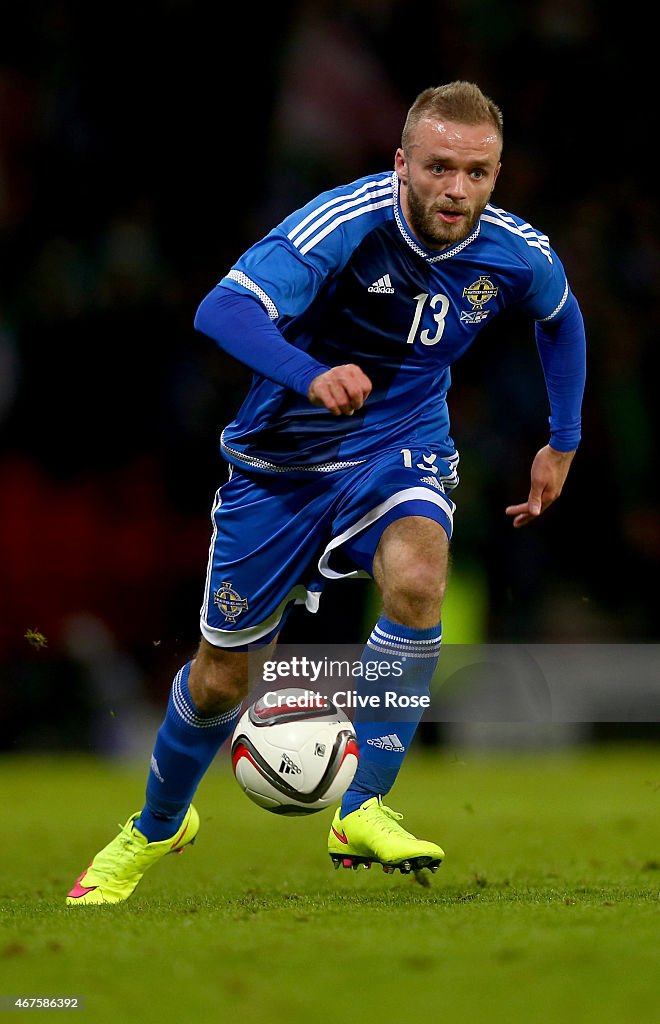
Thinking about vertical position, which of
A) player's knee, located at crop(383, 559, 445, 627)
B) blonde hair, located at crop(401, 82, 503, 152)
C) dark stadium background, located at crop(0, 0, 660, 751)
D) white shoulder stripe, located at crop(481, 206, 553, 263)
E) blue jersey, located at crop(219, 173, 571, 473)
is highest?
blonde hair, located at crop(401, 82, 503, 152)

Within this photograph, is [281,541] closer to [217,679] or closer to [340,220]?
[217,679]

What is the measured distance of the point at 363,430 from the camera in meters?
4.68

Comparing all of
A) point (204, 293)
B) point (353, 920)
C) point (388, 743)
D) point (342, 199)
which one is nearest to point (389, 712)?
point (388, 743)

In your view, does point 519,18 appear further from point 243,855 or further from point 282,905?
point 282,905

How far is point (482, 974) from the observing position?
3025 mm

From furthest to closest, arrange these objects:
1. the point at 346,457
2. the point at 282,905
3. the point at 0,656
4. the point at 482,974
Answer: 1. the point at 0,656
2. the point at 346,457
3. the point at 282,905
4. the point at 482,974

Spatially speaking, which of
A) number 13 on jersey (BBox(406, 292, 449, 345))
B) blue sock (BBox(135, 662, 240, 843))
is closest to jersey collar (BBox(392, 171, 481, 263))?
number 13 on jersey (BBox(406, 292, 449, 345))

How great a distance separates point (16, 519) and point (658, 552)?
3769 mm

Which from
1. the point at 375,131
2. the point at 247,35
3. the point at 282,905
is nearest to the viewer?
the point at 282,905

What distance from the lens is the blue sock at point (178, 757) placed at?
4914 millimetres

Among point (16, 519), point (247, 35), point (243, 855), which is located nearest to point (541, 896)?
point (243, 855)

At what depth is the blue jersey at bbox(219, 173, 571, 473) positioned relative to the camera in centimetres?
457

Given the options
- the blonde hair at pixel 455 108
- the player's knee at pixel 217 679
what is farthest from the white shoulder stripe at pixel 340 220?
the player's knee at pixel 217 679

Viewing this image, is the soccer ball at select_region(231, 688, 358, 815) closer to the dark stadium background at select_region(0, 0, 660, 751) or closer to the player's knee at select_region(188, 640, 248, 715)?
the player's knee at select_region(188, 640, 248, 715)
